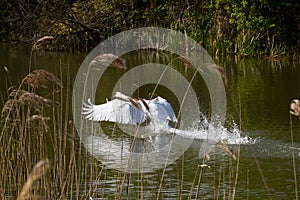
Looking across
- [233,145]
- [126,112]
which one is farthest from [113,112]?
[233,145]

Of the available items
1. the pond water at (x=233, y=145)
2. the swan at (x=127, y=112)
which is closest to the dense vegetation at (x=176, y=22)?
the pond water at (x=233, y=145)

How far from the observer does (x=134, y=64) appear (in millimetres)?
15820

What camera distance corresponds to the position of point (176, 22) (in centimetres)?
1833

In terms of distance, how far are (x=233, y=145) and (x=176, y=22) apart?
10297 millimetres

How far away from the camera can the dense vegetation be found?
17.0 meters

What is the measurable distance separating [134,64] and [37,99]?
1224 centimetres

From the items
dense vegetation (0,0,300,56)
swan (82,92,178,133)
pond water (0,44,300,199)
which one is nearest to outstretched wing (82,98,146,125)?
swan (82,92,178,133)

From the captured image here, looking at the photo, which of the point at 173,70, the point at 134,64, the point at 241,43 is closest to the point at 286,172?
the point at 173,70

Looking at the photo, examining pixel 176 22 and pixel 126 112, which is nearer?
pixel 126 112

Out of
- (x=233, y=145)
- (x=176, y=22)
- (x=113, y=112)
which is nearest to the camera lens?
(x=233, y=145)

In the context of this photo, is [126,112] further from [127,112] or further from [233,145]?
[233,145]

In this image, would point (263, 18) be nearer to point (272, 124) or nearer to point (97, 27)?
point (97, 27)

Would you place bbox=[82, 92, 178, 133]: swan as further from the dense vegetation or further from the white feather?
the dense vegetation

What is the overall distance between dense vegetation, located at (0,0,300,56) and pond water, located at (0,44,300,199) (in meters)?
0.68
